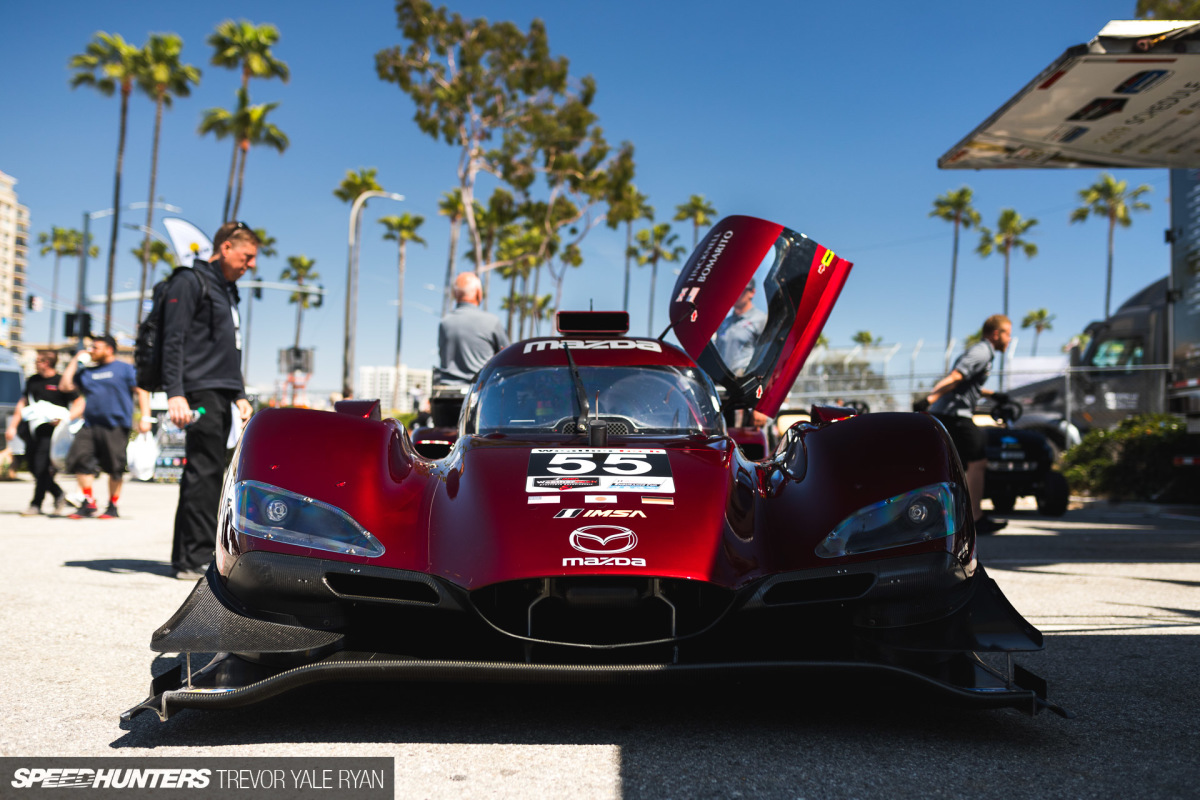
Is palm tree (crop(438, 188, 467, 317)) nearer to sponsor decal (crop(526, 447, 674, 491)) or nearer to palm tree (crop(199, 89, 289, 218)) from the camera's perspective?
palm tree (crop(199, 89, 289, 218))

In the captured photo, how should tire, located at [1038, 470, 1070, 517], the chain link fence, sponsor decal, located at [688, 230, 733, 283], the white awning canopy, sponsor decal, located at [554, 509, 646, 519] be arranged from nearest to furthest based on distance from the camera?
sponsor decal, located at [554, 509, 646, 519]
sponsor decal, located at [688, 230, 733, 283]
the white awning canopy
tire, located at [1038, 470, 1070, 517]
the chain link fence

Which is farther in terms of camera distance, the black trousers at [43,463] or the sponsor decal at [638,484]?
the black trousers at [43,463]

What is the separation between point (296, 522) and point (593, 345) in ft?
6.79

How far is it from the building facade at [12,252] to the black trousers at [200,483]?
15565 cm

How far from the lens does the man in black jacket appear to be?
211 inches

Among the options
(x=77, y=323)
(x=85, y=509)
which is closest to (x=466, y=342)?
(x=85, y=509)

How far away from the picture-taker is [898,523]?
2.84 m

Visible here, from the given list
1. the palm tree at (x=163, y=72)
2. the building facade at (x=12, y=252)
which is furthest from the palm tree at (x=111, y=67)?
the building facade at (x=12, y=252)

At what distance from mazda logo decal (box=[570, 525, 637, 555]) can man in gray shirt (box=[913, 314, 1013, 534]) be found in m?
5.04

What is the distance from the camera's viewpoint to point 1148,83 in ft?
22.4

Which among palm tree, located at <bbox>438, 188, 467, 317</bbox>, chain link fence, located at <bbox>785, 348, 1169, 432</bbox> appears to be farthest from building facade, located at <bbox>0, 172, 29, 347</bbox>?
chain link fence, located at <bbox>785, 348, 1169, 432</bbox>

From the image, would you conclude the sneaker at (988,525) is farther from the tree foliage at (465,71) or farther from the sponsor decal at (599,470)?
the tree foliage at (465,71)

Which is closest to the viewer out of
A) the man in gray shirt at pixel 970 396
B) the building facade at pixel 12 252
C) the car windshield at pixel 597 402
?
the car windshield at pixel 597 402

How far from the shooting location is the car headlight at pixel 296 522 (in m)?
2.73
